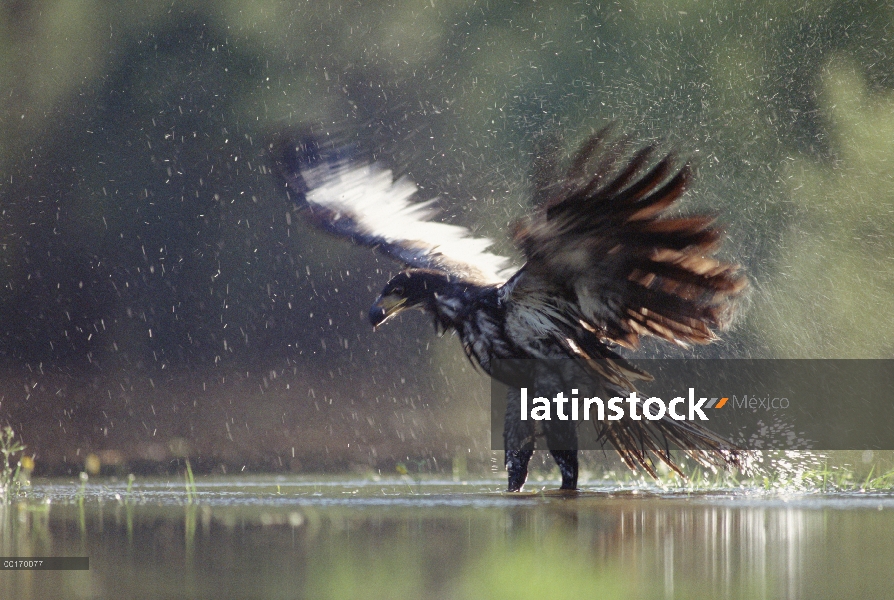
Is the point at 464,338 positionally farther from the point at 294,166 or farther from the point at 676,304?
the point at 294,166

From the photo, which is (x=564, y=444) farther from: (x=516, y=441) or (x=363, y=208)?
(x=363, y=208)

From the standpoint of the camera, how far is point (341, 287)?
8586 millimetres

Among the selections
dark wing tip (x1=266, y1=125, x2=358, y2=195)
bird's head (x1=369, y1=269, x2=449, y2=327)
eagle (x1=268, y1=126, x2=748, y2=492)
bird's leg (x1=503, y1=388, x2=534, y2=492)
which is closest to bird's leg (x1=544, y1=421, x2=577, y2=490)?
eagle (x1=268, y1=126, x2=748, y2=492)

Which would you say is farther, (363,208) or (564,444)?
(363,208)

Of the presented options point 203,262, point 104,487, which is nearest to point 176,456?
point 203,262

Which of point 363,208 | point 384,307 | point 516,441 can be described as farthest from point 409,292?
point 363,208

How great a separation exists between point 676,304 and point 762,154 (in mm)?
4068

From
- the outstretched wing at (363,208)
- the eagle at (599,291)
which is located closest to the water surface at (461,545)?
the eagle at (599,291)

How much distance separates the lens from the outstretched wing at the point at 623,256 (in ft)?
12.7

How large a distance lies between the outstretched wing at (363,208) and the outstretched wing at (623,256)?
1196 millimetres

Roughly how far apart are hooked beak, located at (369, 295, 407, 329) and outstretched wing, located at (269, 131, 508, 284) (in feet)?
2.46

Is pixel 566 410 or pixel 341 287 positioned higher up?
pixel 341 287

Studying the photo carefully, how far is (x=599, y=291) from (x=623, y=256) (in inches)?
9.5

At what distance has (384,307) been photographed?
4715 mm
